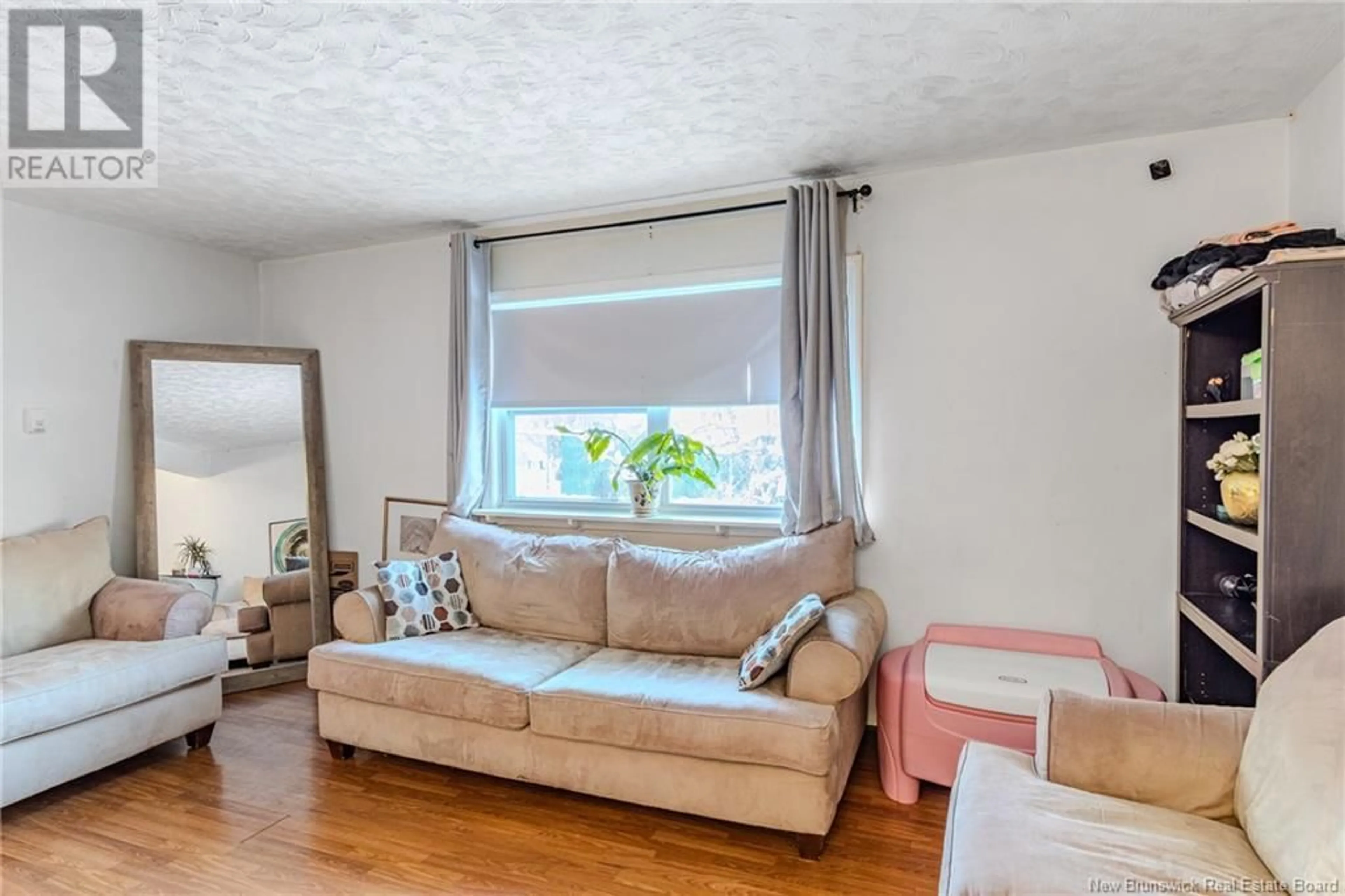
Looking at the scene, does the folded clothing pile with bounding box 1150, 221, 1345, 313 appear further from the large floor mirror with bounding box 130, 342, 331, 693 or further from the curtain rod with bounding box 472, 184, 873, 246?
the large floor mirror with bounding box 130, 342, 331, 693

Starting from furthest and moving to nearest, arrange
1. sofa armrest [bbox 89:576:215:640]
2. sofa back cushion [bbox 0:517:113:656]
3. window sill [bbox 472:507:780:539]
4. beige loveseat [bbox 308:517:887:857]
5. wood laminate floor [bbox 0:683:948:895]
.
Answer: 1. window sill [bbox 472:507:780:539]
2. sofa armrest [bbox 89:576:215:640]
3. sofa back cushion [bbox 0:517:113:656]
4. beige loveseat [bbox 308:517:887:857]
5. wood laminate floor [bbox 0:683:948:895]

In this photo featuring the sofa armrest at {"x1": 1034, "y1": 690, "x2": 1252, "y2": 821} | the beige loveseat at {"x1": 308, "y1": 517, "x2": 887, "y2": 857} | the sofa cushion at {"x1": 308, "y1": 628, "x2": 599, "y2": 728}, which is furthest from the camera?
the sofa cushion at {"x1": 308, "y1": 628, "x2": 599, "y2": 728}

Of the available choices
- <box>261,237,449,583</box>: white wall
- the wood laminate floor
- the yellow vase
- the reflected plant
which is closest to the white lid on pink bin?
the wood laminate floor

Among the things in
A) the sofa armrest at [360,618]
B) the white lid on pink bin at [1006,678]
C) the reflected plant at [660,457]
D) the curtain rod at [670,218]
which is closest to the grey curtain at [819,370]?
the curtain rod at [670,218]

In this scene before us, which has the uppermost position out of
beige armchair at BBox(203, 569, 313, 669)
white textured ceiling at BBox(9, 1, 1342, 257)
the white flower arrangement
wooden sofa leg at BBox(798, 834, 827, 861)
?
white textured ceiling at BBox(9, 1, 1342, 257)

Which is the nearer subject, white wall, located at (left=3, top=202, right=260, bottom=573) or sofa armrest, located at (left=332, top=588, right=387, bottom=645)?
sofa armrest, located at (left=332, top=588, right=387, bottom=645)

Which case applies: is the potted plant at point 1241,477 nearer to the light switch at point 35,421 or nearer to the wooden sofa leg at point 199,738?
the wooden sofa leg at point 199,738

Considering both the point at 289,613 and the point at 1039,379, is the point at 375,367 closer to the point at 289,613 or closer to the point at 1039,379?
the point at 289,613

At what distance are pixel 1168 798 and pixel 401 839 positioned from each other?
7.27 ft

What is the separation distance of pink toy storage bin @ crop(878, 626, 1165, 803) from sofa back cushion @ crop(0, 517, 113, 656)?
3.45m

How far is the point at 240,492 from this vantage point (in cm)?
373

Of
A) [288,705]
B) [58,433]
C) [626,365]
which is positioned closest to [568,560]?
[626,365]

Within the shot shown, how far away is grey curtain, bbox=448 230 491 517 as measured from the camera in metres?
3.54

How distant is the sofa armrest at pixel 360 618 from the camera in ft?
9.43
